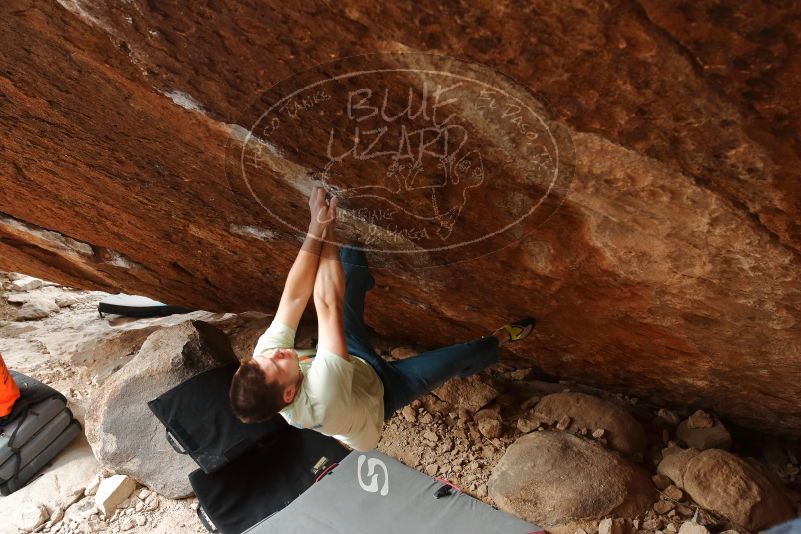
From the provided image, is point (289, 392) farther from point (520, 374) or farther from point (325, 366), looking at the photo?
point (520, 374)

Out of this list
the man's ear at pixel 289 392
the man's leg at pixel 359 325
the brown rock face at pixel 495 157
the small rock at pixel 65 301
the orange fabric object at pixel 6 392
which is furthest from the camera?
the small rock at pixel 65 301

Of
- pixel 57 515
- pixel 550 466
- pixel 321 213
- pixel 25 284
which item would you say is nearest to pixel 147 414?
pixel 57 515

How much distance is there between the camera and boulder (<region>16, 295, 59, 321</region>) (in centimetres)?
616

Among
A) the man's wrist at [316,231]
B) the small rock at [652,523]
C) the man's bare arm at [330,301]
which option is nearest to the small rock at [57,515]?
the man's bare arm at [330,301]

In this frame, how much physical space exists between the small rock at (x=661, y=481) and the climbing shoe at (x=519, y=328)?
1043mm

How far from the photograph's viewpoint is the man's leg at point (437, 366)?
2.58 m

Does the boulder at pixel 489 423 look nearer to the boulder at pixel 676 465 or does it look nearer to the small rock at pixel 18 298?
the boulder at pixel 676 465

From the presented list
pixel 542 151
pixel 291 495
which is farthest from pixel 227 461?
pixel 542 151

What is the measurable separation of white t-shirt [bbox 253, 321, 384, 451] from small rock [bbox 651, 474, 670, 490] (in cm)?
170

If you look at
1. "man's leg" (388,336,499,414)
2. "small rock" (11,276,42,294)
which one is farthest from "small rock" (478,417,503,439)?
"small rock" (11,276,42,294)

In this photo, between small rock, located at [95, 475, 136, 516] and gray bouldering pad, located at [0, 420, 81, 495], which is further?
gray bouldering pad, located at [0, 420, 81, 495]

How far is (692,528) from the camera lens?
9.00 ft

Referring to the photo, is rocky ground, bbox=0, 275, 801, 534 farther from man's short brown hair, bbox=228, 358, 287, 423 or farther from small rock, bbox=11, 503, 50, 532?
man's short brown hair, bbox=228, 358, 287, 423

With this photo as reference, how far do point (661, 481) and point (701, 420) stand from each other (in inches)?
20.8
